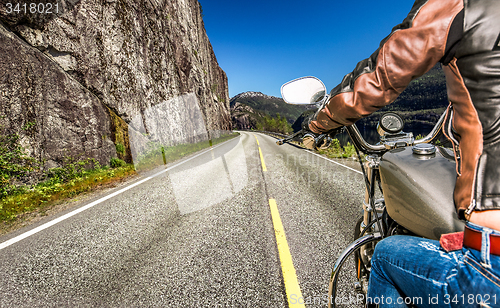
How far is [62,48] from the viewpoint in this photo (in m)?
7.41

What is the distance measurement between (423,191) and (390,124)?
0.71 metres

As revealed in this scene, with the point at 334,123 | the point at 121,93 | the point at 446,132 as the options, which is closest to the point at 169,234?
the point at 334,123

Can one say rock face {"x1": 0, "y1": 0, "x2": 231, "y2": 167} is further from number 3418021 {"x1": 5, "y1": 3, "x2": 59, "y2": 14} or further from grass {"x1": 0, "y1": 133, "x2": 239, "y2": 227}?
grass {"x1": 0, "y1": 133, "x2": 239, "y2": 227}

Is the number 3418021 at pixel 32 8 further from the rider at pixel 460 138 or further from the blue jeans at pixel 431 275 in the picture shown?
the blue jeans at pixel 431 275

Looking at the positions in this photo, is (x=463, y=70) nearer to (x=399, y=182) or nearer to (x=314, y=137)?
(x=399, y=182)

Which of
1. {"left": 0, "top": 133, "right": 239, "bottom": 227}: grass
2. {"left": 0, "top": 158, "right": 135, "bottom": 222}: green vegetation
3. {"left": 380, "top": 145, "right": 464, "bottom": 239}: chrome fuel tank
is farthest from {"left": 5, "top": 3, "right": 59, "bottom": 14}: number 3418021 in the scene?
{"left": 380, "top": 145, "right": 464, "bottom": 239}: chrome fuel tank

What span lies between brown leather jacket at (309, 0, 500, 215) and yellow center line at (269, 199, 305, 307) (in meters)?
1.62

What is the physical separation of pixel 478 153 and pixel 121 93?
12.1m

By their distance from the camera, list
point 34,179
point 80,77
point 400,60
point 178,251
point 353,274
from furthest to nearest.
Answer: point 80,77 < point 34,179 < point 178,251 < point 353,274 < point 400,60

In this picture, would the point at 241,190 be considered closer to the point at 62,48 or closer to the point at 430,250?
the point at 430,250

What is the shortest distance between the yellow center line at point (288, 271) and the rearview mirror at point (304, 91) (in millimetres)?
1771

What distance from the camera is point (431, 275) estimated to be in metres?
0.81

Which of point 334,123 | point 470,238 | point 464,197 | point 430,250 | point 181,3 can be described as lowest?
point 430,250

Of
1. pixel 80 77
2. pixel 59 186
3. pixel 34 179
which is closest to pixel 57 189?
pixel 59 186
